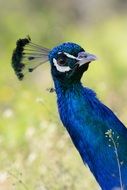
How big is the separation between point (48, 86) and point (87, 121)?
180 inches

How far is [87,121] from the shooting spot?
5.04 meters

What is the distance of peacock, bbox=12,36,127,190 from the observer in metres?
5.03

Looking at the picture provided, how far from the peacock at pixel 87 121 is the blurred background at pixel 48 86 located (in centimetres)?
36

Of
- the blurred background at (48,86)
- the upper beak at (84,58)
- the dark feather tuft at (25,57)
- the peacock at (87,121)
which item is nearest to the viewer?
the upper beak at (84,58)

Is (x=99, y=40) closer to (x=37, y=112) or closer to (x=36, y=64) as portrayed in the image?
(x=37, y=112)

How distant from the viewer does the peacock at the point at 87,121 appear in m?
5.03

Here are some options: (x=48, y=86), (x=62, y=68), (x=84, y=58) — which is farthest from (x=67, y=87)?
(x=48, y=86)

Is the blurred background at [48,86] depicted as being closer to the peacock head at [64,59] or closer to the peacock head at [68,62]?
the peacock head at [64,59]

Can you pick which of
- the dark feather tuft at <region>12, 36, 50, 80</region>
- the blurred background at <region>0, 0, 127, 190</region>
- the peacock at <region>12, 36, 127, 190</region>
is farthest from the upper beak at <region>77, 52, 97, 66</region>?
the blurred background at <region>0, 0, 127, 190</region>

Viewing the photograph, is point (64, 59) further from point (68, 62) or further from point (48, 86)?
point (48, 86)

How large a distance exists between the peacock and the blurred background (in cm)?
36

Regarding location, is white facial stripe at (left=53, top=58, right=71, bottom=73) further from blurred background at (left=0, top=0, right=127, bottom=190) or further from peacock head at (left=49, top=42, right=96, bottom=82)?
blurred background at (left=0, top=0, right=127, bottom=190)

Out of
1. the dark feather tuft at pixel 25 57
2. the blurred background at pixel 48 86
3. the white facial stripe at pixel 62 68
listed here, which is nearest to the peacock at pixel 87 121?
the white facial stripe at pixel 62 68

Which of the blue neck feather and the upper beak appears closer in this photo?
the upper beak
